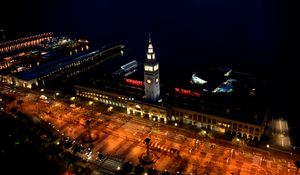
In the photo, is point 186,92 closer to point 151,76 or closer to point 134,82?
point 151,76

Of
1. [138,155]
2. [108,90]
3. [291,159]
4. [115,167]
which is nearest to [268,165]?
[291,159]

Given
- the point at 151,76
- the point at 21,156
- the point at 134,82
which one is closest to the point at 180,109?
the point at 151,76

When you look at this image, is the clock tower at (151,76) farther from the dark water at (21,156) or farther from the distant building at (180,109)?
the dark water at (21,156)

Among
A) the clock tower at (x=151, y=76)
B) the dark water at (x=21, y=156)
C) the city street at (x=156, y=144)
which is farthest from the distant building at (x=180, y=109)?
the dark water at (x=21, y=156)

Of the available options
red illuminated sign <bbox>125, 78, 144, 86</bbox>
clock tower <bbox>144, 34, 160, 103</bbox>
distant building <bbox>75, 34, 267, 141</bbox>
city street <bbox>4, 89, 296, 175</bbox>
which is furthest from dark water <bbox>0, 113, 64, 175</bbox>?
red illuminated sign <bbox>125, 78, 144, 86</bbox>

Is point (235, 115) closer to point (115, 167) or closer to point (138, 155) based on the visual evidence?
point (138, 155)

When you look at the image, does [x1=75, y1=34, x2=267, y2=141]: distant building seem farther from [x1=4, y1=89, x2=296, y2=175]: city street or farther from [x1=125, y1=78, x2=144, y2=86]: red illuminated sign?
[x1=4, y1=89, x2=296, y2=175]: city street
